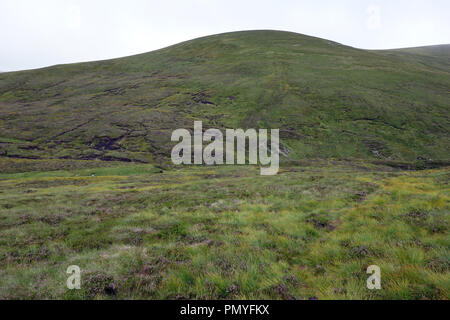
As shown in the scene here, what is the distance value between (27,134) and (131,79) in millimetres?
54353

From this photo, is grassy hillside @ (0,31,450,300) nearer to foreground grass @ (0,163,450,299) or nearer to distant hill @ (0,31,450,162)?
foreground grass @ (0,163,450,299)

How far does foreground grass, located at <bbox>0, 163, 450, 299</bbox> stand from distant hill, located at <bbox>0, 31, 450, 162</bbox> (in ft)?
149

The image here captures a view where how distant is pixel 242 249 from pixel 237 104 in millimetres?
78655

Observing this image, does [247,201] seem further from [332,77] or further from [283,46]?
[283,46]

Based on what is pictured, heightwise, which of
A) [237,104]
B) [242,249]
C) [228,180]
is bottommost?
[228,180]

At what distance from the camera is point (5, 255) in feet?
29.3

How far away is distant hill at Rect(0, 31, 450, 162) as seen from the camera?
62.1 meters

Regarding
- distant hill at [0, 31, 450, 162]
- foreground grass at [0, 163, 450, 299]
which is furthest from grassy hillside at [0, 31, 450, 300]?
distant hill at [0, 31, 450, 162]

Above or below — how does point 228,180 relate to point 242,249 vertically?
below

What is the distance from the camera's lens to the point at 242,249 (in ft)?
25.4

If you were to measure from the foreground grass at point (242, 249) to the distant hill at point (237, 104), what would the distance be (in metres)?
45.3

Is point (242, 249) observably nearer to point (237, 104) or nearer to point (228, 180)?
point (228, 180)

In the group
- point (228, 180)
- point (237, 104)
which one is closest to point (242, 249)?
point (228, 180)
